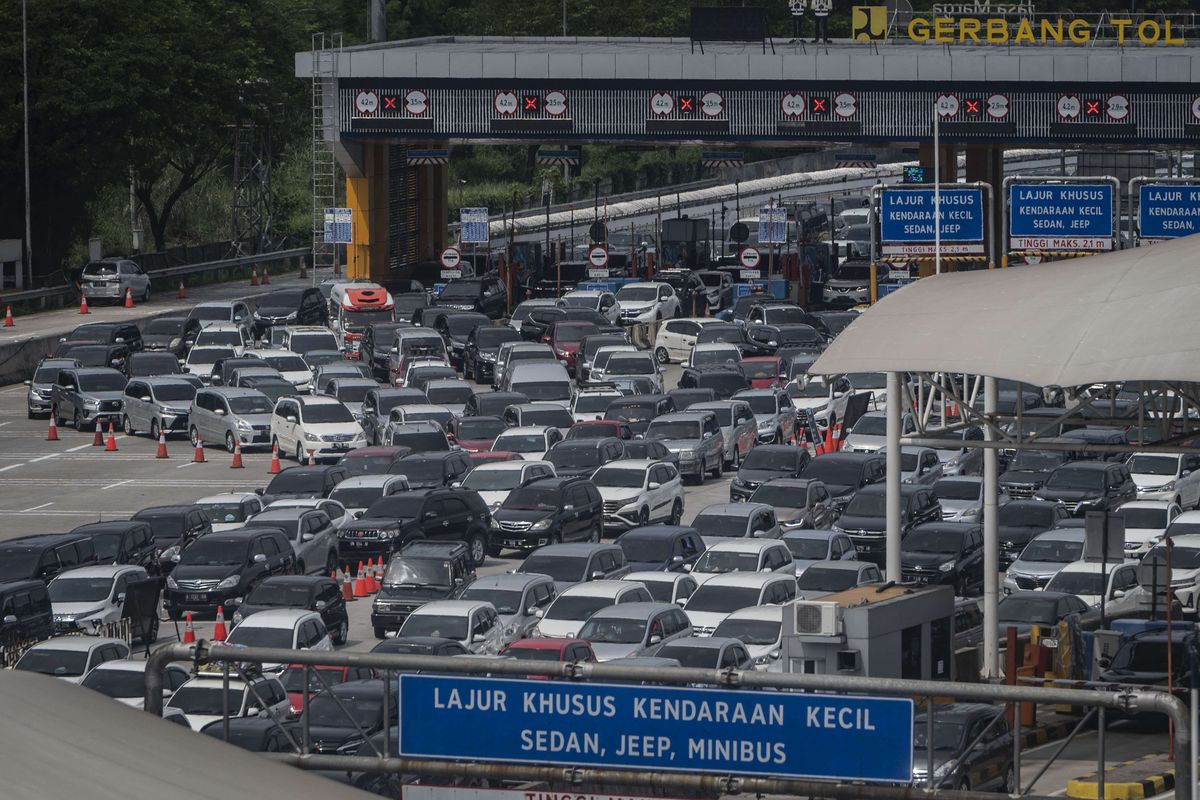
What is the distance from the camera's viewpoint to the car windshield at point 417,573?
92.5 feet

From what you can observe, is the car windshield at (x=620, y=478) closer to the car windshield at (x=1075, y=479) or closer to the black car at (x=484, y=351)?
the car windshield at (x=1075, y=479)

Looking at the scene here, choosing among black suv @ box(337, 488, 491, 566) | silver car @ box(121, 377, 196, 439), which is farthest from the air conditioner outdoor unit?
silver car @ box(121, 377, 196, 439)

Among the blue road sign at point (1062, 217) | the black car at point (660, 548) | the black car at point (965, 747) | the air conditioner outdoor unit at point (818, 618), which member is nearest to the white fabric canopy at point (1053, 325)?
the air conditioner outdoor unit at point (818, 618)

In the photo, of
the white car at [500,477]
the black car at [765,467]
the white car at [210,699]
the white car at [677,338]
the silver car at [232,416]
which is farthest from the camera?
the white car at [677,338]

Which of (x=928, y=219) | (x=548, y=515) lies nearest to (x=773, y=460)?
(x=548, y=515)

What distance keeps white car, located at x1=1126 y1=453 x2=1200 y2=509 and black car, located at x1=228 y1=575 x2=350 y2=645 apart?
15.3 metres

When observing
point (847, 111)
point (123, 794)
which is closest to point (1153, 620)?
point (123, 794)

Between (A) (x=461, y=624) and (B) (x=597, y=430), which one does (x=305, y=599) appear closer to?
(A) (x=461, y=624)

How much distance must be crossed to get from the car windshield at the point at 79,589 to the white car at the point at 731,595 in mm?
8173

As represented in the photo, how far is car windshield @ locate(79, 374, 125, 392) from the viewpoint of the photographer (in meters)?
45.3

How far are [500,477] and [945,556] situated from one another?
8.38 metres

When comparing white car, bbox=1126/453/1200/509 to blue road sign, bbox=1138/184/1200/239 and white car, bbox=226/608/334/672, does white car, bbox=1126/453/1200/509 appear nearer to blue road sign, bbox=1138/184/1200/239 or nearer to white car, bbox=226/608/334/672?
blue road sign, bbox=1138/184/1200/239

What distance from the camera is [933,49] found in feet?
194

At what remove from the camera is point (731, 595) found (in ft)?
88.3
